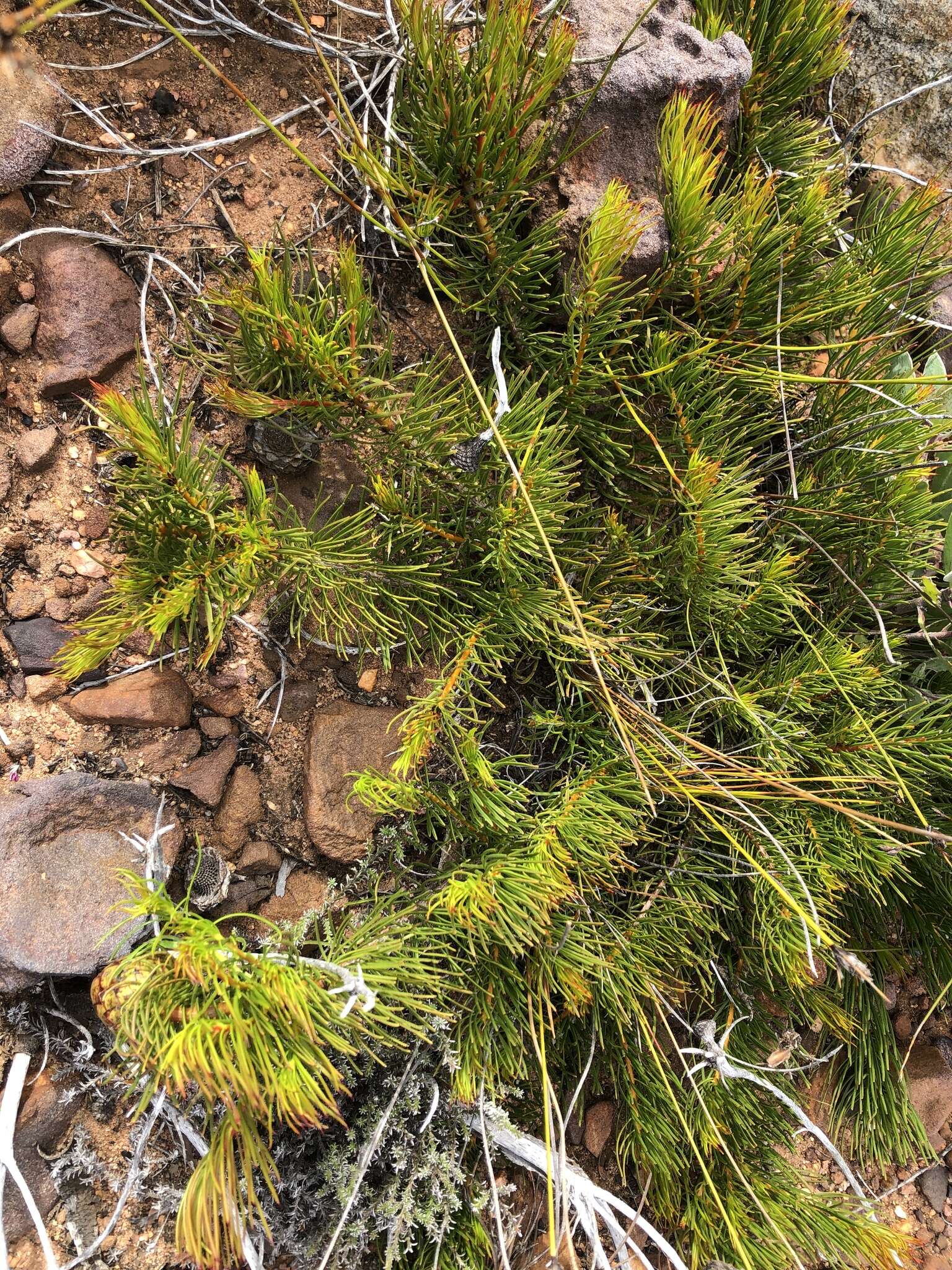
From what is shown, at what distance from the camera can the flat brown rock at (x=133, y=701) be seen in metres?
1.20

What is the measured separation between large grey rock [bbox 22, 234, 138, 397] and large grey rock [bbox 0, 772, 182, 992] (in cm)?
58

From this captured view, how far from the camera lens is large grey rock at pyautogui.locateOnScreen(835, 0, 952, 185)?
5.38 ft

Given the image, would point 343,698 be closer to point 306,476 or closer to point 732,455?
point 306,476

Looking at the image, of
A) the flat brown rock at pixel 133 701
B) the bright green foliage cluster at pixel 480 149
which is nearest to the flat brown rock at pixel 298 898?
the flat brown rock at pixel 133 701

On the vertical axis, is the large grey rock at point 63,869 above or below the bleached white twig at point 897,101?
below

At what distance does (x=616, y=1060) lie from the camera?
54.8 inches

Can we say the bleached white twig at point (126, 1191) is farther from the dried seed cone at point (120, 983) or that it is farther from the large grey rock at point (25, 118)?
the large grey rock at point (25, 118)

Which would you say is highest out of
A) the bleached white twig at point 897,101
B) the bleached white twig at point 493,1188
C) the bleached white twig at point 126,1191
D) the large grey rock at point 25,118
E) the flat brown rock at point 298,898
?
the bleached white twig at point 897,101

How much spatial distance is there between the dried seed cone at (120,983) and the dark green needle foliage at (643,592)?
0.34 metres

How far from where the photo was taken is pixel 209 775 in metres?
1.25

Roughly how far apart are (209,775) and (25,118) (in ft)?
3.17

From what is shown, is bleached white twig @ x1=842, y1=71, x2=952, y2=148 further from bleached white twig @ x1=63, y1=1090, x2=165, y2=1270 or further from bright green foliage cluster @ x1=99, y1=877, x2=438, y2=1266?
bleached white twig @ x1=63, y1=1090, x2=165, y2=1270

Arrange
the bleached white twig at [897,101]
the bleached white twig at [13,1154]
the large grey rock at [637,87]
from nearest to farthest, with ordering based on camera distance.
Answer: the bleached white twig at [13,1154] → the large grey rock at [637,87] → the bleached white twig at [897,101]

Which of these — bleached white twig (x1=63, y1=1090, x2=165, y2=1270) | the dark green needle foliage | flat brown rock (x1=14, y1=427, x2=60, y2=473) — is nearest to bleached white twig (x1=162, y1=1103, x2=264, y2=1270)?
bleached white twig (x1=63, y1=1090, x2=165, y2=1270)
